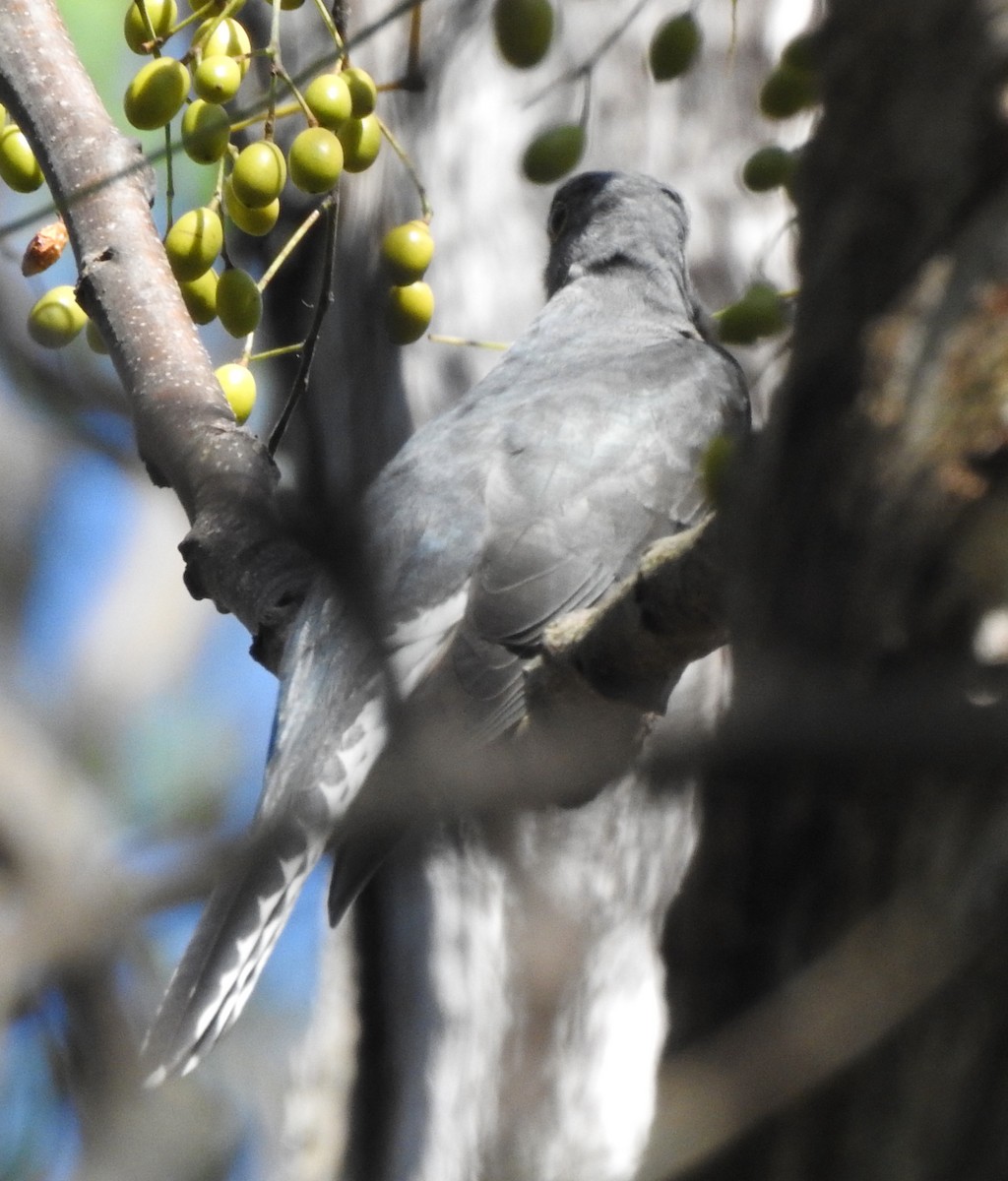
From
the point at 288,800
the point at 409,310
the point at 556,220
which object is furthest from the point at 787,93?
the point at 556,220

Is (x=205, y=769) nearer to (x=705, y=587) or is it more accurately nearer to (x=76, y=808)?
(x=76, y=808)

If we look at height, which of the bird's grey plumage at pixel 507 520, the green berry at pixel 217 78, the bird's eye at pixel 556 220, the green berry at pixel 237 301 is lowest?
the bird's grey plumage at pixel 507 520

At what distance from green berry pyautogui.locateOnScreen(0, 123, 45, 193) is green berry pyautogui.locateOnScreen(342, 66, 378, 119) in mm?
599

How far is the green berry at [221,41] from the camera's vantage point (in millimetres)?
2342

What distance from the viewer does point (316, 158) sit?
90.6 inches

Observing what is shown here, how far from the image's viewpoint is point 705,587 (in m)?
1.79

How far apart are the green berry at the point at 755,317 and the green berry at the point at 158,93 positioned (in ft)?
2.90

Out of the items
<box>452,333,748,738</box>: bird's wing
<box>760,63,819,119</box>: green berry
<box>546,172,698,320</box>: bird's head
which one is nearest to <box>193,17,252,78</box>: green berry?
<box>760,63,819,119</box>: green berry

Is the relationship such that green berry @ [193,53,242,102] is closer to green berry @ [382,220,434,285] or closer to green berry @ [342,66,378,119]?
green berry @ [342,66,378,119]

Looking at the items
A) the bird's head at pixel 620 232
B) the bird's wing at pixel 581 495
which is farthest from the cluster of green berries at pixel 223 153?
the bird's head at pixel 620 232

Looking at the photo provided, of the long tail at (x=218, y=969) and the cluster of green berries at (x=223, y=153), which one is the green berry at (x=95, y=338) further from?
the long tail at (x=218, y=969)

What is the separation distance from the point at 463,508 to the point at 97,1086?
142 centimetres

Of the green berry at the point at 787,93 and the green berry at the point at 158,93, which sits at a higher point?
the green berry at the point at 158,93

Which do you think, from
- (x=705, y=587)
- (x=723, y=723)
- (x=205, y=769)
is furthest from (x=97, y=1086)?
(x=205, y=769)
